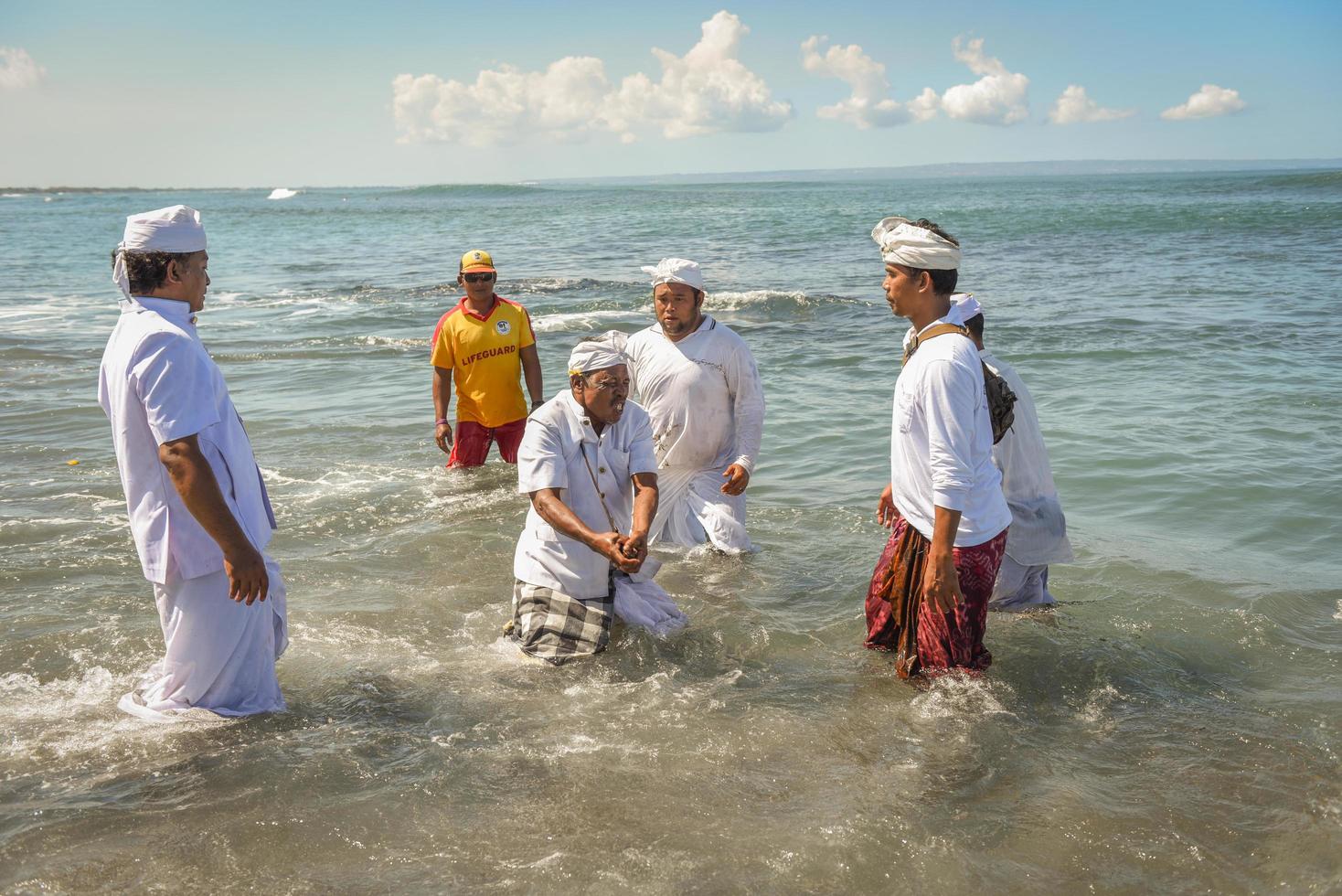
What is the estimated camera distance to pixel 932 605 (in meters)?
4.25

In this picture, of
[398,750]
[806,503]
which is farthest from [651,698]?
[806,503]

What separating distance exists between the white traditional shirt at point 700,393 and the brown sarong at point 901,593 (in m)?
1.50

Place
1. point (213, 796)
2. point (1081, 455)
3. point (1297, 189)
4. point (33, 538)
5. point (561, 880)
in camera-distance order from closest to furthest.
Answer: point (561, 880), point (213, 796), point (33, 538), point (1081, 455), point (1297, 189)

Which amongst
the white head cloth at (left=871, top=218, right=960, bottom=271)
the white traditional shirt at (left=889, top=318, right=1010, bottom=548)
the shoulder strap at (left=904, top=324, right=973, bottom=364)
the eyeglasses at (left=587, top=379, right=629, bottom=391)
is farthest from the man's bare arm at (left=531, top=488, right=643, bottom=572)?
the white head cloth at (left=871, top=218, right=960, bottom=271)

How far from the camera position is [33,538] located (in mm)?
7086

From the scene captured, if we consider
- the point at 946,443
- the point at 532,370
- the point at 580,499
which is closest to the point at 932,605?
the point at 946,443

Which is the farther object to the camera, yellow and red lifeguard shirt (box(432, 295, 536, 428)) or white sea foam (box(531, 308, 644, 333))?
white sea foam (box(531, 308, 644, 333))

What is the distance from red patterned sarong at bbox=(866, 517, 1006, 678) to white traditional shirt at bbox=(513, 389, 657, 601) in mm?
1177

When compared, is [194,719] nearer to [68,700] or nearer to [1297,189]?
[68,700]

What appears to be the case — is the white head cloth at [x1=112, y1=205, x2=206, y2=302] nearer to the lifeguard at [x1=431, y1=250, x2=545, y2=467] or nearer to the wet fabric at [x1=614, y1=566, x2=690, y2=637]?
the wet fabric at [x1=614, y1=566, x2=690, y2=637]

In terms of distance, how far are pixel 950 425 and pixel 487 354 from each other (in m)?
4.49

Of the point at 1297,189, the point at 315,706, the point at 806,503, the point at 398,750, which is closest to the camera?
the point at 398,750

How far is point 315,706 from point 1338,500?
6.77 metres

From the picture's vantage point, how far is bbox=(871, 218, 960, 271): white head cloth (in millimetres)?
3988
